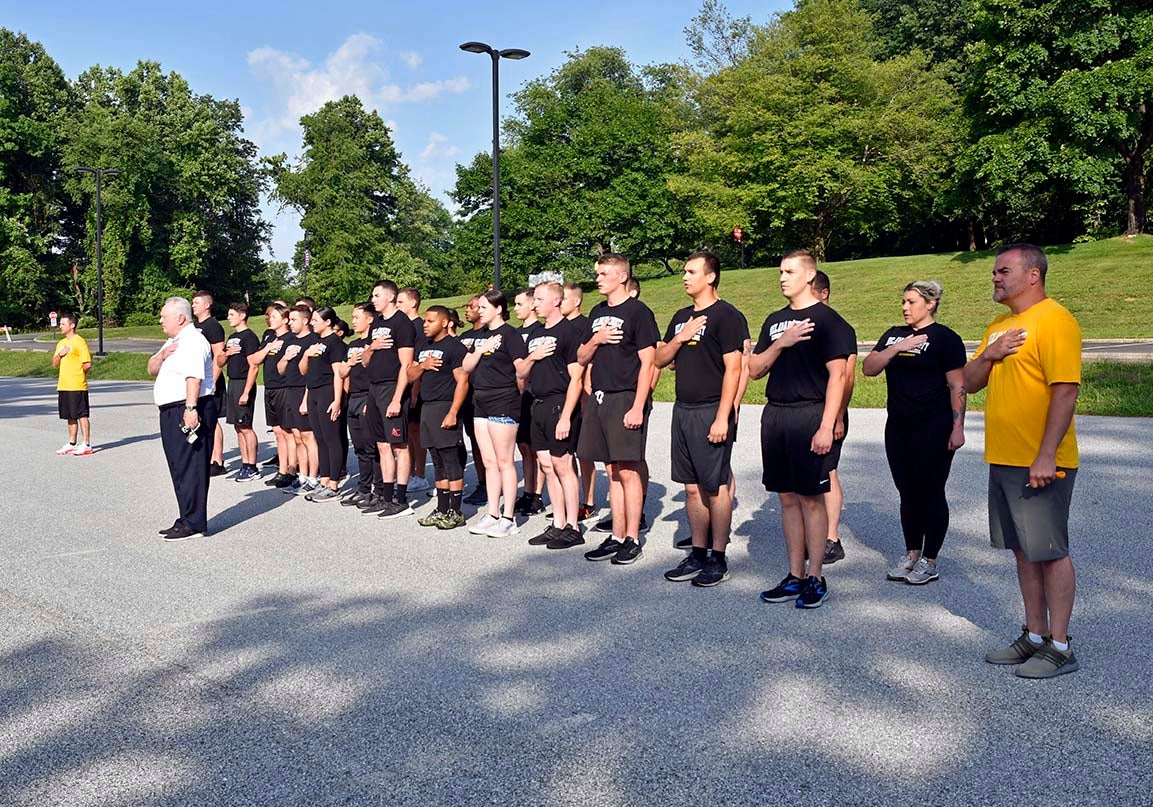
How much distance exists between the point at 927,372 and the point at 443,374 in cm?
400

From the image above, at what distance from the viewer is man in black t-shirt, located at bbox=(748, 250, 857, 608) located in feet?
17.1

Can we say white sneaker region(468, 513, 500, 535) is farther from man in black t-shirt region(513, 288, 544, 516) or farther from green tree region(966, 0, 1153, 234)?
green tree region(966, 0, 1153, 234)

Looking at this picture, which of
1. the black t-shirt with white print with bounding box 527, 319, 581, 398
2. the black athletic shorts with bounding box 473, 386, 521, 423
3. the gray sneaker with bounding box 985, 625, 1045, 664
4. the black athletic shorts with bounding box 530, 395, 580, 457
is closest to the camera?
the gray sneaker with bounding box 985, 625, 1045, 664

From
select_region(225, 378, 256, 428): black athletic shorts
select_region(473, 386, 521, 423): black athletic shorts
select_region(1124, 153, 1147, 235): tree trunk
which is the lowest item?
select_region(225, 378, 256, 428): black athletic shorts

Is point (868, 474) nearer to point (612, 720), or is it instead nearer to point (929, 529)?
point (929, 529)

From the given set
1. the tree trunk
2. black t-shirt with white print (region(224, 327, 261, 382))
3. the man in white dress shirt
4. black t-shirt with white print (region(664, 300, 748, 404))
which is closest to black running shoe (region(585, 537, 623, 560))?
black t-shirt with white print (region(664, 300, 748, 404))

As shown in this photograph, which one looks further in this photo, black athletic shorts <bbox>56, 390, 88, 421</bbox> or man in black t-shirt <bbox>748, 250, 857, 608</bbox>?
black athletic shorts <bbox>56, 390, 88, 421</bbox>

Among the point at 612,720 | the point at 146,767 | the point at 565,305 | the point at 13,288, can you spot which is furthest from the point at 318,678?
the point at 13,288

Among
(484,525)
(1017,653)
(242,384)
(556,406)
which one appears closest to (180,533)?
(484,525)

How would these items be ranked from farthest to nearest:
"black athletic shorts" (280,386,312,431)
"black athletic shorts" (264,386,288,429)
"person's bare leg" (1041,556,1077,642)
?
1. "black athletic shorts" (264,386,288,429)
2. "black athletic shorts" (280,386,312,431)
3. "person's bare leg" (1041,556,1077,642)

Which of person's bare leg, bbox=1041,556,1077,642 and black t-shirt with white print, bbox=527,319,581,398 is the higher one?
black t-shirt with white print, bbox=527,319,581,398

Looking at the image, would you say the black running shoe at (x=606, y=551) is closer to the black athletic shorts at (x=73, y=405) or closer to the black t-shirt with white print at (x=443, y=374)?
the black t-shirt with white print at (x=443, y=374)

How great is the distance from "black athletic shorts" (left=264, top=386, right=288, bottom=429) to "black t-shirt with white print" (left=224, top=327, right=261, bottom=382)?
37.0 inches

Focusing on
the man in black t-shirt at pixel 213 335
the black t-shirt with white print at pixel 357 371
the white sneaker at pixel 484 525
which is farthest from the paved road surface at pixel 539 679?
the man in black t-shirt at pixel 213 335
